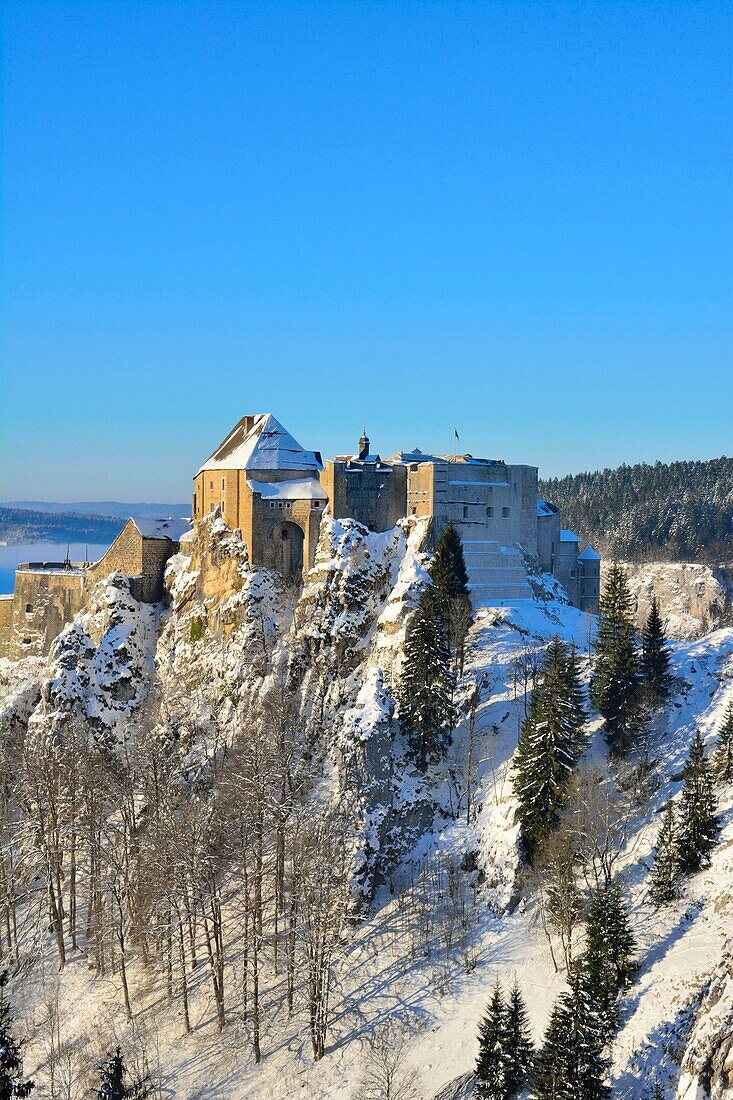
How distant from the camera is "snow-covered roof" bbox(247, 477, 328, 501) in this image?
2532 inches

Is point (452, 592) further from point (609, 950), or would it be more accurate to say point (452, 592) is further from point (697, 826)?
point (609, 950)

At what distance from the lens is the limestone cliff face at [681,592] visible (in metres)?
114

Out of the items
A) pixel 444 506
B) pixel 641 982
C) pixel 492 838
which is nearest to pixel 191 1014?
pixel 492 838

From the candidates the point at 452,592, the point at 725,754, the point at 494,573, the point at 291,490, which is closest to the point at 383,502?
the point at 291,490

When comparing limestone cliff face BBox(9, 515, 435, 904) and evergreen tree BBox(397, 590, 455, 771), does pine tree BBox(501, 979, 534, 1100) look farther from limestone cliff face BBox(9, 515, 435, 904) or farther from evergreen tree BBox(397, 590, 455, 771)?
evergreen tree BBox(397, 590, 455, 771)

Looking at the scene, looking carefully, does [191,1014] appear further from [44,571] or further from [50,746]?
[44,571]

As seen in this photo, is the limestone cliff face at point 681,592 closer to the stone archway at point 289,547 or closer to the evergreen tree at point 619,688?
the stone archway at point 289,547

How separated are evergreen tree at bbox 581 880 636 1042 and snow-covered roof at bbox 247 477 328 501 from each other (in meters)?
36.3

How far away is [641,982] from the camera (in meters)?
33.9

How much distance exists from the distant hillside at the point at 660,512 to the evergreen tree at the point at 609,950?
10080 centimetres

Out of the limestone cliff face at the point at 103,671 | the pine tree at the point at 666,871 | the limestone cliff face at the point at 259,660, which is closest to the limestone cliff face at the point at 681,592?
the limestone cliff face at the point at 259,660

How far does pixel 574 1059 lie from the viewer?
29.0m

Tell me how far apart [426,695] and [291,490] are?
22363 mm

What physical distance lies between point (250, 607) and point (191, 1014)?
89.5 ft
